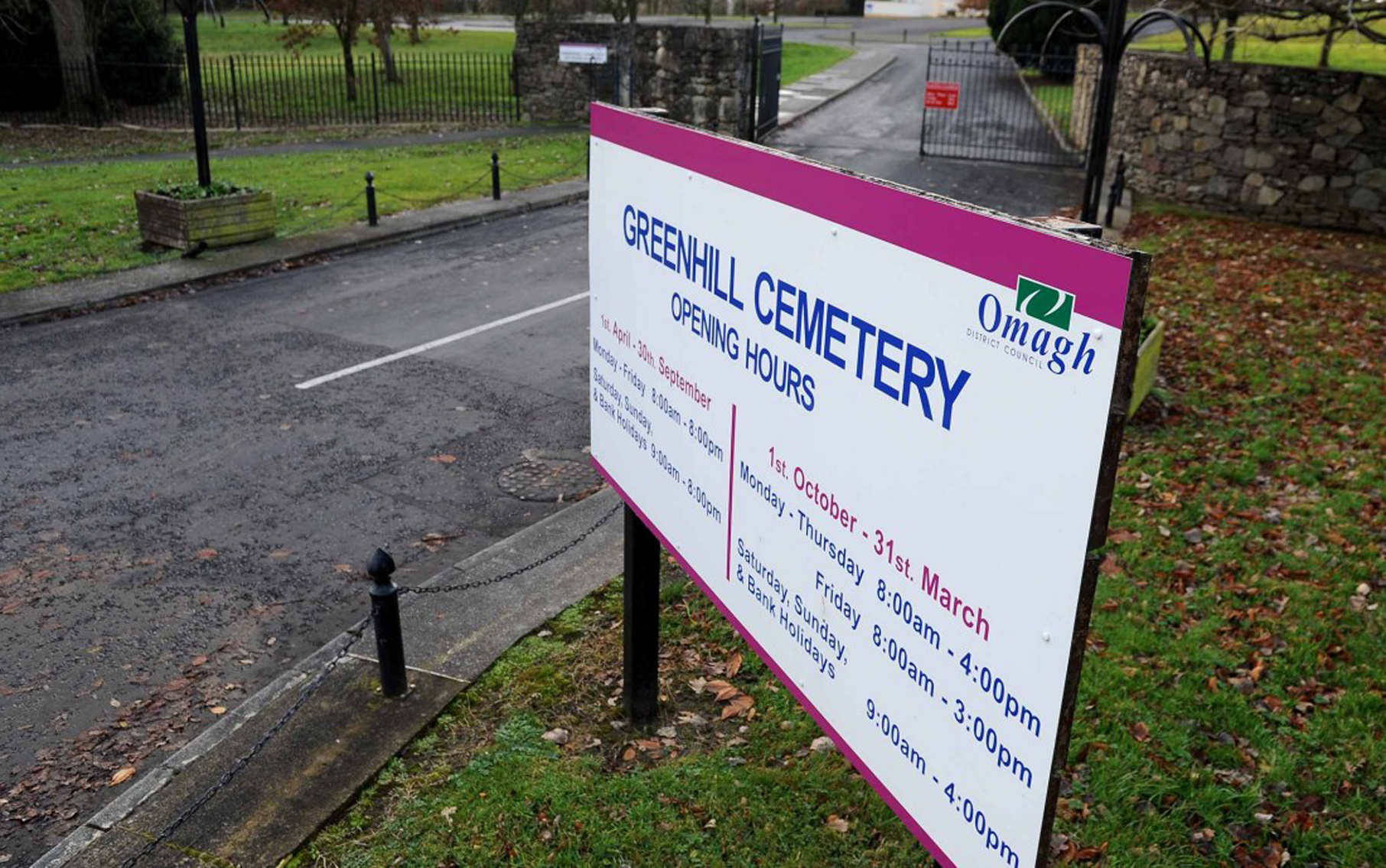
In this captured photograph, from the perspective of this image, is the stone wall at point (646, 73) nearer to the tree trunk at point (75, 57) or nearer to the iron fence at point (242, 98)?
the iron fence at point (242, 98)

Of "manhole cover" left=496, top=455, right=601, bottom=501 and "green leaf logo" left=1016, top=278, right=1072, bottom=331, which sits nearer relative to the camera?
"green leaf logo" left=1016, top=278, right=1072, bottom=331

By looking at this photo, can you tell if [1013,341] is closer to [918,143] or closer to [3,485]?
[3,485]

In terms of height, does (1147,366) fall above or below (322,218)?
above

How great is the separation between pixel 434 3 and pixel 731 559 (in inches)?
1322

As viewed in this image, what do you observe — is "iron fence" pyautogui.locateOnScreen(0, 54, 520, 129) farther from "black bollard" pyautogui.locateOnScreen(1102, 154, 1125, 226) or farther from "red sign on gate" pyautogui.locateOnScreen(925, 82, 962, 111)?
"black bollard" pyautogui.locateOnScreen(1102, 154, 1125, 226)

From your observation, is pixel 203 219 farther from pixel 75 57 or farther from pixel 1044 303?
pixel 75 57

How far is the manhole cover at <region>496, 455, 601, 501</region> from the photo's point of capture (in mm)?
8227

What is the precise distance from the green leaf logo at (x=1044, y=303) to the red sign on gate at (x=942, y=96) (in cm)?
2252

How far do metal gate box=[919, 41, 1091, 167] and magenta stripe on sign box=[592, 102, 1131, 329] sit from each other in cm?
1601

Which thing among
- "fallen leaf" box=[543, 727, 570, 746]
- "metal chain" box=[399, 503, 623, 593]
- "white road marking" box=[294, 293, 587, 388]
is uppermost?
"white road marking" box=[294, 293, 587, 388]

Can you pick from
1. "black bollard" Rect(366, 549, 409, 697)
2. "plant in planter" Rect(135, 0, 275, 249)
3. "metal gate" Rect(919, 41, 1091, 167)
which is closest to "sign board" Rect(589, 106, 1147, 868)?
Answer: "black bollard" Rect(366, 549, 409, 697)

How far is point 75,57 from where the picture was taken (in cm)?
2586

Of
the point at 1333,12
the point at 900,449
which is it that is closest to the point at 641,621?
the point at 900,449

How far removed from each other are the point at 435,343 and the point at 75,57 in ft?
65.7
